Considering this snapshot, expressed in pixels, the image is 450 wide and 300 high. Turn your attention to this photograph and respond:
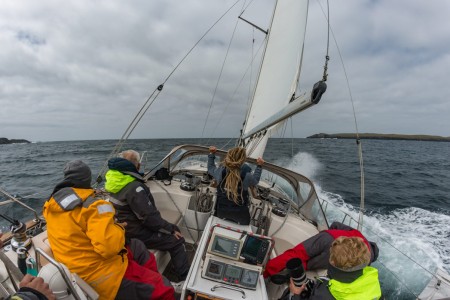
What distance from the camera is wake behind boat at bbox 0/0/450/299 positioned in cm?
200

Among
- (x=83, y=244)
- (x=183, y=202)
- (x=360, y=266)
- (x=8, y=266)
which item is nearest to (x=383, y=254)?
(x=183, y=202)

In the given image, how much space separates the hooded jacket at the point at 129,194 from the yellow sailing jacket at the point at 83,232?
71 cm

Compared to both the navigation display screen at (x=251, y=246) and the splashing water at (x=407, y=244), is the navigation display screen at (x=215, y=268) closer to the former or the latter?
the navigation display screen at (x=251, y=246)

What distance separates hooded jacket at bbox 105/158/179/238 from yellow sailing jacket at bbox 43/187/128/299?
711 millimetres

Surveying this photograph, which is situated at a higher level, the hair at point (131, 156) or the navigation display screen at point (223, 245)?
the hair at point (131, 156)

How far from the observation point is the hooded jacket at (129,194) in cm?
247

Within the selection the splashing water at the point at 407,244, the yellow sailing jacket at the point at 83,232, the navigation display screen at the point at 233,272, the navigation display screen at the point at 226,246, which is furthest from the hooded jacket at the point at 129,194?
the splashing water at the point at 407,244

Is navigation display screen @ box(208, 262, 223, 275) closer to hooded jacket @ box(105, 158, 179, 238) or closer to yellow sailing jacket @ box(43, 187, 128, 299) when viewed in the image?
yellow sailing jacket @ box(43, 187, 128, 299)

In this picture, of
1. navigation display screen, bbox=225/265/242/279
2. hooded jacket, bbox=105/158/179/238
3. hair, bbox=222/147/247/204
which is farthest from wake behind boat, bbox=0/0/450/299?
hooded jacket, bbox=105/158/179/238

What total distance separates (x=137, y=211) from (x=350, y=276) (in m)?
2.02

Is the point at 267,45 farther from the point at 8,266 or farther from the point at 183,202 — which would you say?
the point at 8,266

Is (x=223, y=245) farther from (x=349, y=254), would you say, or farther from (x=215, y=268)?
(x=349, y=254)

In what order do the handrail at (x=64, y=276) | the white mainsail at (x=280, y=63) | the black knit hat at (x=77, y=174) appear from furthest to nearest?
the white mainsail at (x=280, y=63) < the black knit hat at (x=77, y=174) < the handrail at (x=64, y=276)

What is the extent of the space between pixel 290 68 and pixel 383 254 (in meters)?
5.01
